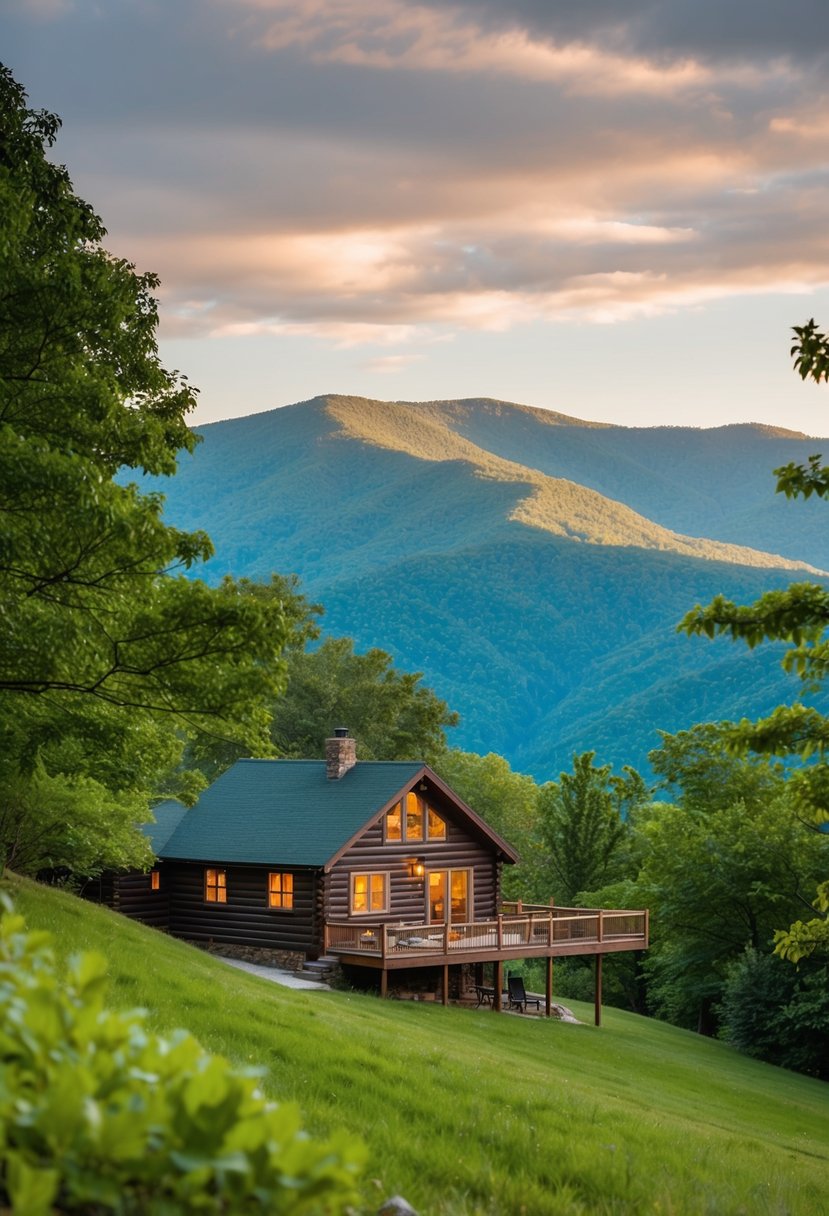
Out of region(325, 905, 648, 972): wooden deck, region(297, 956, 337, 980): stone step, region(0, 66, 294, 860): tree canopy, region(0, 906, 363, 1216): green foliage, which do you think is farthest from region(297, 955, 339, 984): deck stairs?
region(0, 906, 363, 1216): green foliage

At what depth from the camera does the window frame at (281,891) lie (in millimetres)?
38406

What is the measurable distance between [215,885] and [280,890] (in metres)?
3.09

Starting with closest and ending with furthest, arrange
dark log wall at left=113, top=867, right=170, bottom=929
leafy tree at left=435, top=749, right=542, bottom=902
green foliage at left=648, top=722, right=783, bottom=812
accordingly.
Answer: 1. dark log wall at left=113, top=867, right=170, bottom=929
2. green foliage at left=648, top=722, right=783, bottom=812
3. leafy tree at left=435, top=749, right=542, bottom=902

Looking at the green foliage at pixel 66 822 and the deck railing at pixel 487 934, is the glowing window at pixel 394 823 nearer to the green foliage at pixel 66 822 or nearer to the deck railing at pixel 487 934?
the deck railing at pixel 487 934

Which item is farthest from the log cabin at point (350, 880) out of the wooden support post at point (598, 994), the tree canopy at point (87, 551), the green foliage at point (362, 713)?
the tree canopy at point (87, 551)

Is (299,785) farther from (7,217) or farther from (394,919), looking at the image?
(7,217)

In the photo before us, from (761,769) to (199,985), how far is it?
38863 millimetres

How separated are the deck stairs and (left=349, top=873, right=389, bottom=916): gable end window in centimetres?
220

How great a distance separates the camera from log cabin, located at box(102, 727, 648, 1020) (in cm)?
3712

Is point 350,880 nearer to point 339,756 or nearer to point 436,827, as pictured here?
point 436,827

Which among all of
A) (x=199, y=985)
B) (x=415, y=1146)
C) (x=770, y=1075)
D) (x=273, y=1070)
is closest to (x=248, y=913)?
(x=770, y=1075)

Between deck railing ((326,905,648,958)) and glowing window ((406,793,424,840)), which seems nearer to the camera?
deck railing ((326,905,648,958))

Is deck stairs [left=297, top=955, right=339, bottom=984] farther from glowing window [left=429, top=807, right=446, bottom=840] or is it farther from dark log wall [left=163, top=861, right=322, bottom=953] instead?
glowing window [left=429, top=807, right=446, bottom=840]

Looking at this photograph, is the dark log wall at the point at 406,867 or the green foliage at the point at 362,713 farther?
the green foliage at the point at 362,713
